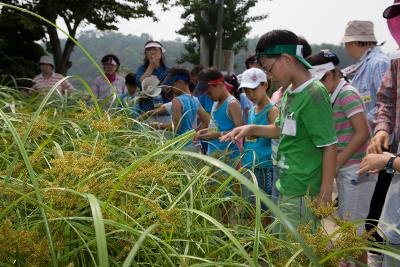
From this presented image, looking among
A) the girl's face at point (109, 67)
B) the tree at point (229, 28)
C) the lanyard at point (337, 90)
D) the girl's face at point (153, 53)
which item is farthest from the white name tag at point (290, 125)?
the tree at point (229, 28)

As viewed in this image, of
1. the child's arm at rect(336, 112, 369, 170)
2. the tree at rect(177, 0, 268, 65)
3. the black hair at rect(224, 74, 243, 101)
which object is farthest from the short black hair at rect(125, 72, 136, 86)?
the tree at rect(177, 0, 268, 65)

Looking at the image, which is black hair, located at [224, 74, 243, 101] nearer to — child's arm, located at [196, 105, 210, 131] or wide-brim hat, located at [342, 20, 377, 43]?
Result: child's arm, located at [196, 105, 210, 131]

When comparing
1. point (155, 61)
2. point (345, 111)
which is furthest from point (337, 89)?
point (155, 61)

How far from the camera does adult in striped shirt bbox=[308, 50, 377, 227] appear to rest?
2.43 meters

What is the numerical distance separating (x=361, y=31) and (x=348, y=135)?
126 centimetres

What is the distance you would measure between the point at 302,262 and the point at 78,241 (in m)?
0.44

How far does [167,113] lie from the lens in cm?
372

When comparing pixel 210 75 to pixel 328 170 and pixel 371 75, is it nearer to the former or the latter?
pixel 371 75

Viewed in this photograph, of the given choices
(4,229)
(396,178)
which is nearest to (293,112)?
(396,178)

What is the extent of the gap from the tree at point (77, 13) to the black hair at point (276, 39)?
1201 centimetres

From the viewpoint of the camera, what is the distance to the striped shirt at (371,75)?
127 inches

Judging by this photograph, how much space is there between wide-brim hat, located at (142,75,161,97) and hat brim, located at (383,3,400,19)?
2275 millimetres

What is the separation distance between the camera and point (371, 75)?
3.30 meters

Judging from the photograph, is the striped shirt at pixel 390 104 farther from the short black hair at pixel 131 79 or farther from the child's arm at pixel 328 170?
the short black hair at pixel 131 79
